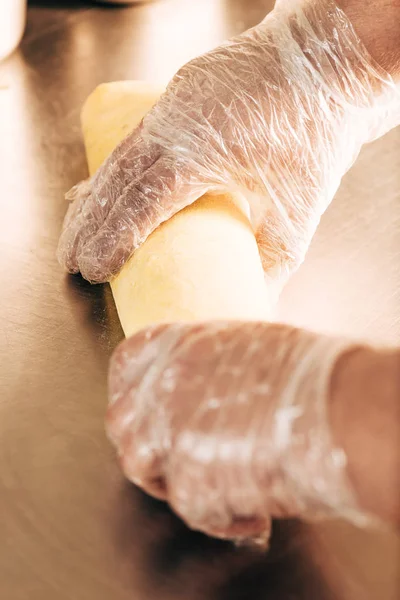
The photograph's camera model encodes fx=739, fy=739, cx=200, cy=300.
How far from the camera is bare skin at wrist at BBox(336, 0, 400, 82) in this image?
4.11 ft

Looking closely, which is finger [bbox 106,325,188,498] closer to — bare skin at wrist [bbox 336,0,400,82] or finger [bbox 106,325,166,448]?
finger [bbox 106,325,166,448]

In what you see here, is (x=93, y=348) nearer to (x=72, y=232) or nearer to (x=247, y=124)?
(x=72, y=232)

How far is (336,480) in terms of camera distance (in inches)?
28.8

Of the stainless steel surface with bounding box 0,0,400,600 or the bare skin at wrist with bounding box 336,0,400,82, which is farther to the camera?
the bare skin at wrist with bounding box 336,0,400,82

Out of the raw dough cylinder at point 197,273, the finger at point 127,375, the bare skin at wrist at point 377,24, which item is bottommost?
the raw dough cylinder at point 197,273

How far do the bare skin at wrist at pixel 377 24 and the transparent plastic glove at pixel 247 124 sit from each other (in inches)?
0.7

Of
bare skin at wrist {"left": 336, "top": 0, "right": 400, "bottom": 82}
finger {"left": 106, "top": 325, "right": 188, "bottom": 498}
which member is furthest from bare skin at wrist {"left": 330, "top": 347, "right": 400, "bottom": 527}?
bare skin at wrist {"left": 336, "top": 0, "right": 400, "bottom": 82}

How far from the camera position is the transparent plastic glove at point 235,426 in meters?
0.75

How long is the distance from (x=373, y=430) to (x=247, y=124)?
70cm

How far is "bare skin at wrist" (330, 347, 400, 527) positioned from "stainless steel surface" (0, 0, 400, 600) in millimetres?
205

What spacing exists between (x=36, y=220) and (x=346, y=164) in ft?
2.18

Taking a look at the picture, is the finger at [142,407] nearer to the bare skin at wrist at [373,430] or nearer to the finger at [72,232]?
the bare skin at wrist at [373,430]

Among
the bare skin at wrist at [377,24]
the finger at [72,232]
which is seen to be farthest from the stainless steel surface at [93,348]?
the bare skin at wrist at [377,24]

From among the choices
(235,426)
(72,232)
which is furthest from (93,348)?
(235,426)
